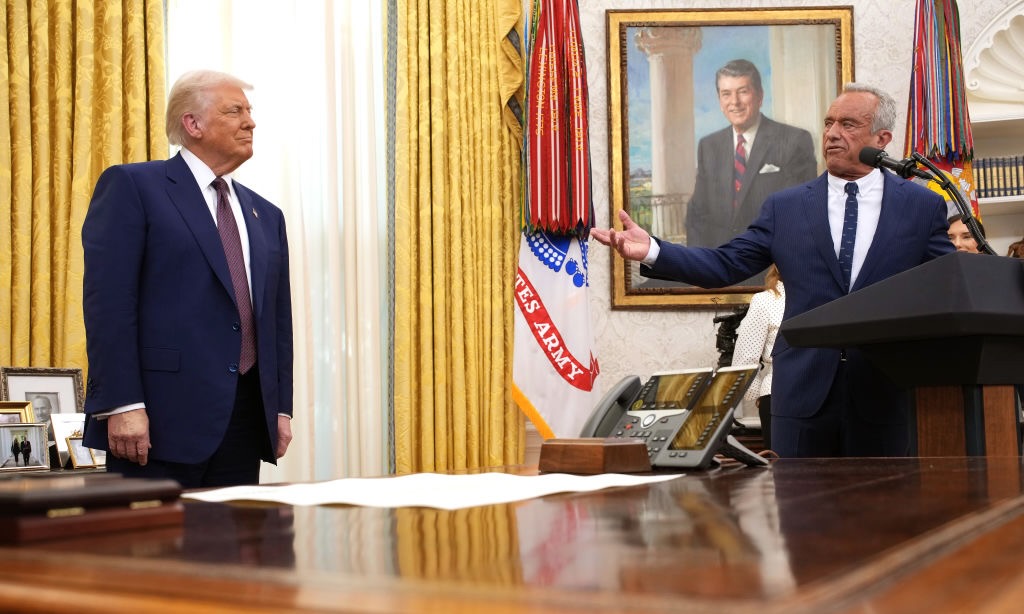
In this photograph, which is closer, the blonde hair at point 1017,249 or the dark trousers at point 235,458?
the dark trousers at point 235,458

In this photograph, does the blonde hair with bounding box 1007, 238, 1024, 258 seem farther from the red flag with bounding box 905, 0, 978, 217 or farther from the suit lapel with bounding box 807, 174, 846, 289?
the suit lapel with bounding box 807, 174, 846, 289

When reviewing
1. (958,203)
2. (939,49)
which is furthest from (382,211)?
(958,203)

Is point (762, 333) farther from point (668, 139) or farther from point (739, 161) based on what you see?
point (668, 139)

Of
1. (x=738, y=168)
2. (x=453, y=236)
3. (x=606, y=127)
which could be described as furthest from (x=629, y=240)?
(x=738, y=168)

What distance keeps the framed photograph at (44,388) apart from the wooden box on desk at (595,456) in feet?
8.39

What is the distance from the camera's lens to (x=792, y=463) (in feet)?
5.71

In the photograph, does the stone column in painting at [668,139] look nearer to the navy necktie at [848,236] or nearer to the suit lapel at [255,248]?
the navy necktie at [848,236]

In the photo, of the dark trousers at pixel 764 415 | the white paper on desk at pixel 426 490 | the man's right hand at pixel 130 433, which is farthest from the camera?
the dark trousers at pixel 764 415

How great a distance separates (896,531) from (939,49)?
15.6 feet

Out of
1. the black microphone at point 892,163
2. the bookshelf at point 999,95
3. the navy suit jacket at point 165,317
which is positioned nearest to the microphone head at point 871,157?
the black microphone at point 892,163

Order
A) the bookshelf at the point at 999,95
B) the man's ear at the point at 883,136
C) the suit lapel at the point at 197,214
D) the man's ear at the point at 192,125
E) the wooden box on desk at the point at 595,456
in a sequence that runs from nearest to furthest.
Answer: the wooden box on desk at the point at 595,456 < the suit lapel at the point at 197,214 < the man's ear at the point at 192,125 < the man's ear at the point at 883,136 < the bookshelf at the point at 999,95

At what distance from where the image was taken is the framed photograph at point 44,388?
345 centimetres

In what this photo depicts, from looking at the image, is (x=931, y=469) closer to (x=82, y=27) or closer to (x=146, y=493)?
(x=146, y=493)

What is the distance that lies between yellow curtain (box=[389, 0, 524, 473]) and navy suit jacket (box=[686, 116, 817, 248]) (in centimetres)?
99
